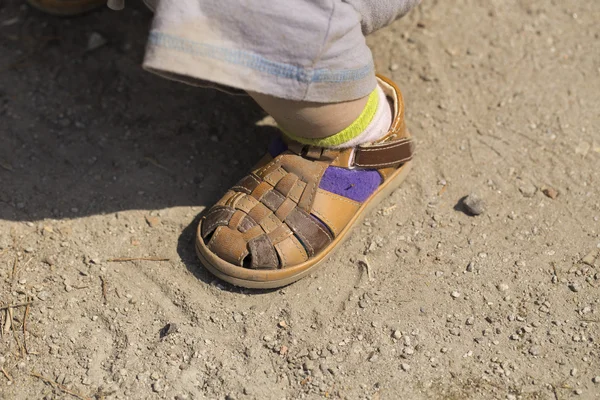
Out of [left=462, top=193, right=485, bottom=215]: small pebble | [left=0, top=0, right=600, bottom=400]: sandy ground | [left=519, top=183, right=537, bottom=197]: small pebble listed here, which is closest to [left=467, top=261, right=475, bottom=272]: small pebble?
[left=0, top=0, right=600, bottom=400]: sandy ground

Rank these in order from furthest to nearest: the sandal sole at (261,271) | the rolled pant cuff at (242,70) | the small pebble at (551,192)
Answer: the small pebble at (551,192) < the sandal sole at (261,271) < the rolled pant cuff at (242,70)

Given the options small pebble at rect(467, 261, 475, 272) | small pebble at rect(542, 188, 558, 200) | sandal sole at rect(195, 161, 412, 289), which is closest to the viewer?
sandal sole at rect(195, 161, 412, 289)

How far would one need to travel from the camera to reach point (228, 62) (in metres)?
1.26

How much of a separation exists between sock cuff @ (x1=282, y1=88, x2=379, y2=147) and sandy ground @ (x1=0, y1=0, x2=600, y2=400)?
0.91 feet

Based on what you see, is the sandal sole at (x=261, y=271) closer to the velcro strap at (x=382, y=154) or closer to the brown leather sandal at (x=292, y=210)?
the brown leather sandal at (x=292, y=210)

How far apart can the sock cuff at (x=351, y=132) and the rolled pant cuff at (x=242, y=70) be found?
0.59 ft

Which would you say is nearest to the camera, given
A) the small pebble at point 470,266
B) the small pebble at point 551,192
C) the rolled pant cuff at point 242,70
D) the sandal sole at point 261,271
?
the rolled pant cuff at point 242,70

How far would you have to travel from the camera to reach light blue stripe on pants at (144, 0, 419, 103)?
1223 millimetres

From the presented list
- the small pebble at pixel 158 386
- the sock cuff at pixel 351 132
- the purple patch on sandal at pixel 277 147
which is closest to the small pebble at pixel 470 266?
the sock cuff at pixel 351 132

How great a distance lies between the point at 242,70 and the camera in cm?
127

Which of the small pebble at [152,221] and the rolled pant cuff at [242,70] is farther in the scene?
the small pebble at [152,221]

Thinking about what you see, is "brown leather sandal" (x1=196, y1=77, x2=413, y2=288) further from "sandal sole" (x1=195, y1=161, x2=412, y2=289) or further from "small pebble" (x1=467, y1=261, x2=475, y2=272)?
"small pebble" (x1=467, y1=261, x2=475, y2=272)

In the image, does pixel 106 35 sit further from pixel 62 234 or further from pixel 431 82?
pixel 431 82

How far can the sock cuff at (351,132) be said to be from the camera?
5.16ft
